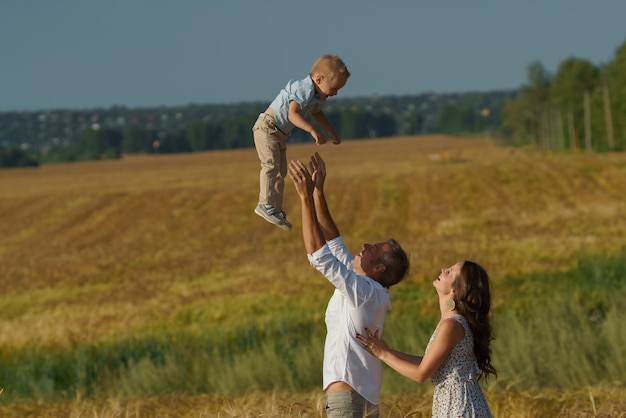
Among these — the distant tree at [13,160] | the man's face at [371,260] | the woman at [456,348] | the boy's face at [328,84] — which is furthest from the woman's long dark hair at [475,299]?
the distant tree at [13,160]

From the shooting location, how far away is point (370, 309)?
7.46 m

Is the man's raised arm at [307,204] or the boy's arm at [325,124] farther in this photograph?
the man's raised arm at [307,204]

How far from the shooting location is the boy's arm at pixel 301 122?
6598mm

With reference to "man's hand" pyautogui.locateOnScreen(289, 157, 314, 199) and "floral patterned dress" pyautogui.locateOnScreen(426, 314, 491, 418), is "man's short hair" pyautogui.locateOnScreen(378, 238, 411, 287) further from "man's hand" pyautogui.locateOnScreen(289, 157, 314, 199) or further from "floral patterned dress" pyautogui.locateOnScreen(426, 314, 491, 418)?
"man's hand" pyautogui.locateOnScreen(289, 157, 314, 199)

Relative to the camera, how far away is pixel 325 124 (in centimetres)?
709

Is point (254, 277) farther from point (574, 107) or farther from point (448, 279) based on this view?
point (574, 107)

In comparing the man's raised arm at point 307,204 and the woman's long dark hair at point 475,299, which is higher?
the man's raised arm at point 307,204

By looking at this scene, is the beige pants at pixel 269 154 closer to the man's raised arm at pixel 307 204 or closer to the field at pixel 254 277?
the man's raised arm at pixel 307 204

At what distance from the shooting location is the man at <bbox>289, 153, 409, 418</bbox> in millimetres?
7266

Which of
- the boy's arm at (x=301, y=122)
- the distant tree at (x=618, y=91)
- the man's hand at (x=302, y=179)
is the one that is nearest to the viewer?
the boy's arm at (x=301, y=122)

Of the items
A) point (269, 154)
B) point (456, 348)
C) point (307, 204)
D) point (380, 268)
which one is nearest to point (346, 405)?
point (456, 348)

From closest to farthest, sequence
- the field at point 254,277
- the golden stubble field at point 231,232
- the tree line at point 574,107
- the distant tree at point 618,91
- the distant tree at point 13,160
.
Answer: the field at point 254,277
the golden stubble field at point 231,232
the distant tree at point 618,91
the tree line at point 574,107
the distant tree at point 13,160

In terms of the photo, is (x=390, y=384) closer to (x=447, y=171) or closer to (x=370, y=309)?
(x=370, y=309)

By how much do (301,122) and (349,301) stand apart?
137 centimetres
